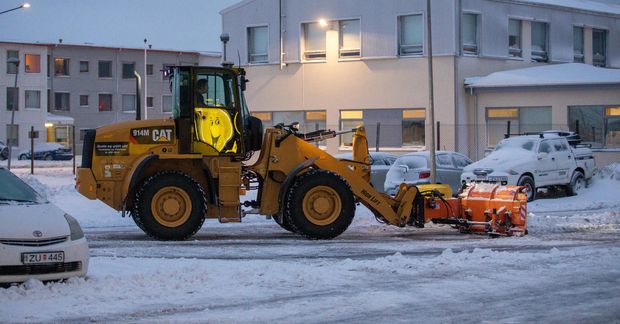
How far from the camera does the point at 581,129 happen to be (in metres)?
40.1

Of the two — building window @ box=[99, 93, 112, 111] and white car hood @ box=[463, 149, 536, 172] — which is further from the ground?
building window @ box=[99, 93, 112, 111]

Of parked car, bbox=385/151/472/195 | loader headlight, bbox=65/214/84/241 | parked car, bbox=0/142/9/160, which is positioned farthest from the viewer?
parked car, bbox=0/142/9/160

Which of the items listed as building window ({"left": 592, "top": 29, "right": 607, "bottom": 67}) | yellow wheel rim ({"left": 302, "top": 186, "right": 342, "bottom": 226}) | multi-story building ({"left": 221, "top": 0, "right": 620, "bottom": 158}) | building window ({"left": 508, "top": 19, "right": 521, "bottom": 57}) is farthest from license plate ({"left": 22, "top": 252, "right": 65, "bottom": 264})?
building window ({"left": 592, "top": 29, "right": 607, "bottom": 67})

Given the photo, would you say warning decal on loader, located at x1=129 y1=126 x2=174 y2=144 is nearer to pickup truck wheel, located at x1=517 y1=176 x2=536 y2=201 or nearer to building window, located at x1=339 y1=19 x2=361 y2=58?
pickup truck wheel, located at x1=517 y1=176 x2=536 y2=201

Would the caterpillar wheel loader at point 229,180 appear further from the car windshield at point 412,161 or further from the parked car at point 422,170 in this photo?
the car windshield at point 412,161

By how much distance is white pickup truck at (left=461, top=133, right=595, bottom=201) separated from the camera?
27922mm

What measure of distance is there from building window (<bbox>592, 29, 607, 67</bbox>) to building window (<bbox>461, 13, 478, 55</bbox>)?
9.12 m

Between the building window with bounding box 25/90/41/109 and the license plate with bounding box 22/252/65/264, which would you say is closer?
the license plate with bounding box 22/252/65/264

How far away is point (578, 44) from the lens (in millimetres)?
46781

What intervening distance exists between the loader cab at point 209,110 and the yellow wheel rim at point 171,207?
0.82m

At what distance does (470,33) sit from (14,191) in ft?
101

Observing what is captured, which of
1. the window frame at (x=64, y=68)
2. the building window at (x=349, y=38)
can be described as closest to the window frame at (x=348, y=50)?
the building window at (x=349, y=38)

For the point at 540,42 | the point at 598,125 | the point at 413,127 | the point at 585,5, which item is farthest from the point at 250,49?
the point at 585,5

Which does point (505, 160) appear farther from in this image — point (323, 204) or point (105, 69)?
point (105, 69)
